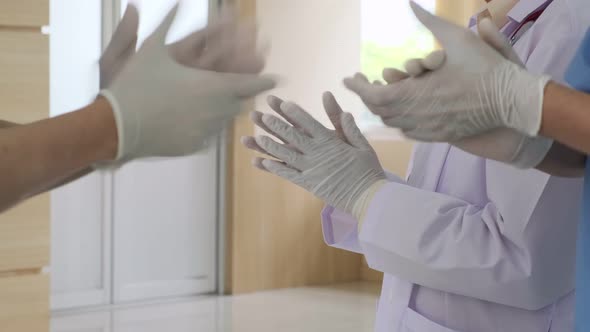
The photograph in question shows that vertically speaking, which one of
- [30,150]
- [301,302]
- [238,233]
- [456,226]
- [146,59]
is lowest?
[301,302]

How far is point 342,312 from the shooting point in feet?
14.7

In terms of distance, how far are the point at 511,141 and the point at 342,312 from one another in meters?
3.43

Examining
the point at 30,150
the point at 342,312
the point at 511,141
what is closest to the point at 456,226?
the point at 511,141

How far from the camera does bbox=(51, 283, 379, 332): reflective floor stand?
4035 millimetres

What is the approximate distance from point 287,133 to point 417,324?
39 cm

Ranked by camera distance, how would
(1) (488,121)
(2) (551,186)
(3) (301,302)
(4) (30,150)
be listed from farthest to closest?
(3) (301,302) < (2) (551,186) < (1) (488,121) < (4) (30,150)

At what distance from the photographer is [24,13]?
2848mm

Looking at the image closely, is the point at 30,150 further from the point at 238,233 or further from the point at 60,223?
the point at 238,233

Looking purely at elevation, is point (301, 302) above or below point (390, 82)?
below

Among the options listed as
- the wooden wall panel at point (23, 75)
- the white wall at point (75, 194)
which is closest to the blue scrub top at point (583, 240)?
the wooden wall panel at point (23, 75)

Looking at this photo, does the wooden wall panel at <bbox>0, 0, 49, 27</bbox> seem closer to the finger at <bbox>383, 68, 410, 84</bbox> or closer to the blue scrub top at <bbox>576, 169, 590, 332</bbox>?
the finger at <bbox>383, 68, 410, 84</bbox>

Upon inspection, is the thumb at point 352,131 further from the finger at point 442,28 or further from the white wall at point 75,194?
the white wall at point 75,194

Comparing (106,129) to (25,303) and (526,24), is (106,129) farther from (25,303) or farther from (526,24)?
(25,303)

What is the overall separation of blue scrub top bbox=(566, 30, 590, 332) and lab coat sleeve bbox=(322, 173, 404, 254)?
60cm
